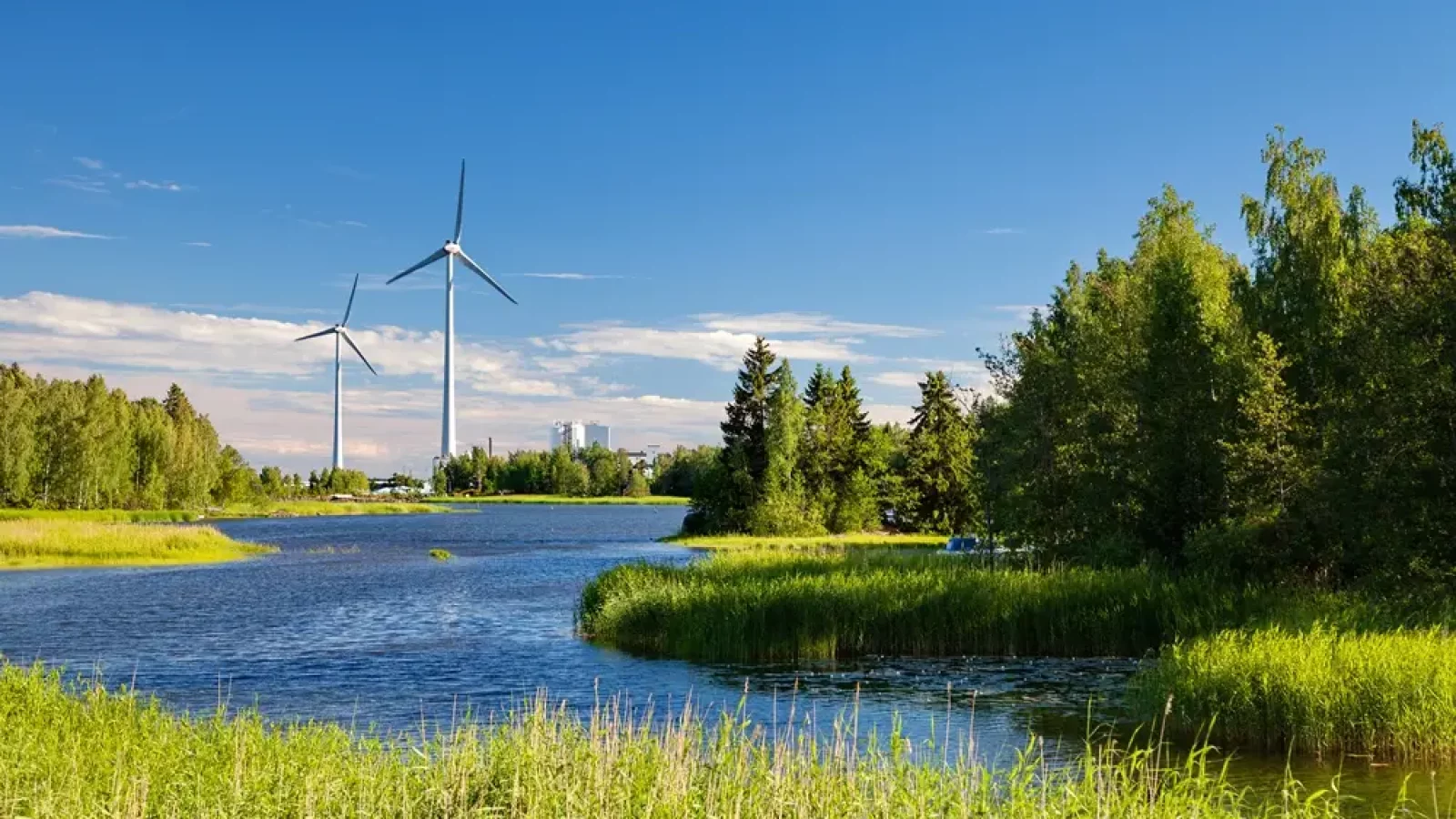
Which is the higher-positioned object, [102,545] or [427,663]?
[102,545]

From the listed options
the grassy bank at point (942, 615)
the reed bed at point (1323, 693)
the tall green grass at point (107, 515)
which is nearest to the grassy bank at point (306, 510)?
the tall green grass at point (107, 515)

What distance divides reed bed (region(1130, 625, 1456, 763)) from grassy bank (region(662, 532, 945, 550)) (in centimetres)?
5120

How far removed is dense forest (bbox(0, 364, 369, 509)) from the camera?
109 metres

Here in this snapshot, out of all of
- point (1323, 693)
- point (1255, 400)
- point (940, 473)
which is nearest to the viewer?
point (1323, 693)

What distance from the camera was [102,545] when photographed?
65.8 m

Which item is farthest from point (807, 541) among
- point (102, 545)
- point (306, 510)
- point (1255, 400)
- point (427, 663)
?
point (306, 510)

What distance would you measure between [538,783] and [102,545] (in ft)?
210

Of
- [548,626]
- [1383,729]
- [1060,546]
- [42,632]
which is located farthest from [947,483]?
[1383,729]

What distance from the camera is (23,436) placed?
106688 millimetres

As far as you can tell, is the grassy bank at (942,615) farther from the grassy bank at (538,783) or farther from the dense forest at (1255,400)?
the grassy bank at (538,783)

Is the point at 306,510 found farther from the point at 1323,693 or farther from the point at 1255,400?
the point at 1323,693

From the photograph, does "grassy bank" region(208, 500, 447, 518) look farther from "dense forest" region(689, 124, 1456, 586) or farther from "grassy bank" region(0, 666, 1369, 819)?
"grassy bank" region(0, 666, 1369, 819)

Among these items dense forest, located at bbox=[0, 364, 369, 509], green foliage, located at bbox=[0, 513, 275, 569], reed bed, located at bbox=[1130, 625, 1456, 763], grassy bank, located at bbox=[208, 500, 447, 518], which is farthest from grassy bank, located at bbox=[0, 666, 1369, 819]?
grassy bank, located at bbox=[208, 500, 447, 518]

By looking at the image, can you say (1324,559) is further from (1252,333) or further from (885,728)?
(885,728)
